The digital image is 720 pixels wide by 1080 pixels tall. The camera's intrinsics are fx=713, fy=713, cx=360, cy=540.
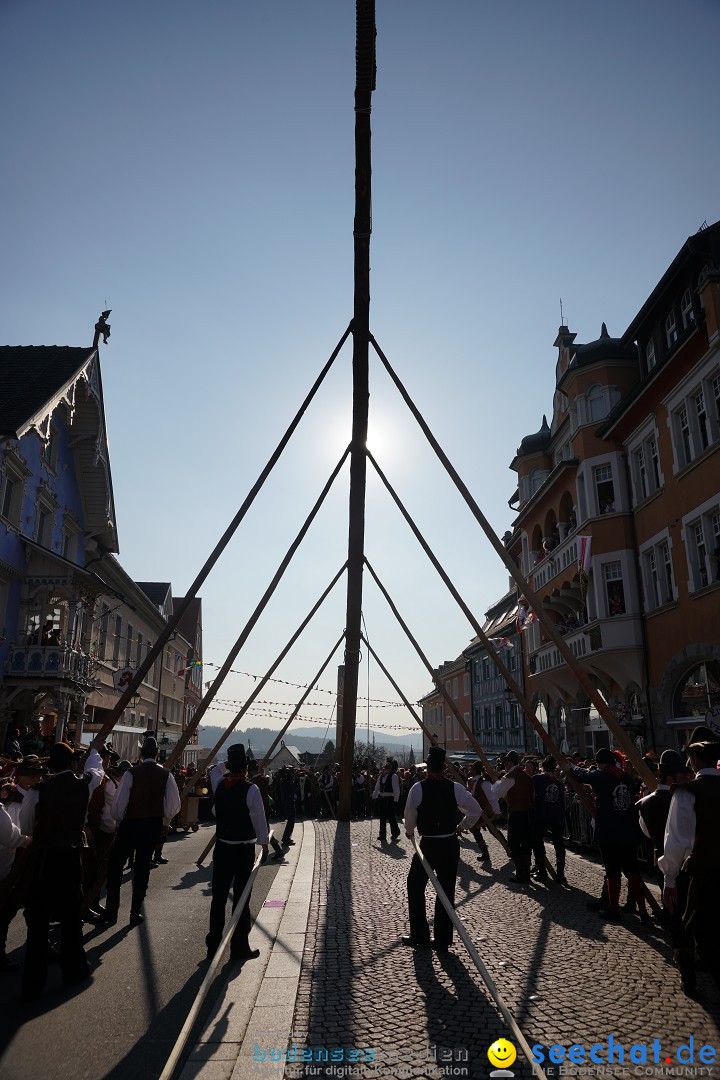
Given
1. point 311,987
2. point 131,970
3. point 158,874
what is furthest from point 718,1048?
point 158,874

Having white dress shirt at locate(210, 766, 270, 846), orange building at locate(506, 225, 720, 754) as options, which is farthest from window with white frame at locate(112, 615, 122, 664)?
white dress shirt at locate(210, 766, 270, 846)

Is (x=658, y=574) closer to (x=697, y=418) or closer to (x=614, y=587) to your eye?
(x=614, y=587)

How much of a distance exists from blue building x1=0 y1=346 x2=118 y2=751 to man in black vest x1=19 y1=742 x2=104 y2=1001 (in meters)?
10.6

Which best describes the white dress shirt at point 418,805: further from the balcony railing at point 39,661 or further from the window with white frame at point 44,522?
the window with white frame at point 44,522

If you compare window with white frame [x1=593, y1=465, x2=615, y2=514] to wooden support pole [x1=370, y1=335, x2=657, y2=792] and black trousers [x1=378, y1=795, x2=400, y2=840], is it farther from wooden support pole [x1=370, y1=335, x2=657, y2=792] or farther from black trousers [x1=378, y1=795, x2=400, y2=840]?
wooden support pole [x1=370, y1=335, x2=657, y2=792]

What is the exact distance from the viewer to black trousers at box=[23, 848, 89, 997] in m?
5.64

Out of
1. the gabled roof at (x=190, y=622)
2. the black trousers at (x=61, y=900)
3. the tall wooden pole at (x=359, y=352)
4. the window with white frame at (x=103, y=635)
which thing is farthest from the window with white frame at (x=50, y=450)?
the gabled roof at (x=190, y=622)

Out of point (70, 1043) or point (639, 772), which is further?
point (639, 772)

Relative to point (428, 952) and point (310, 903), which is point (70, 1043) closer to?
point (428, 952)

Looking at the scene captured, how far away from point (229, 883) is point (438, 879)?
201 cm

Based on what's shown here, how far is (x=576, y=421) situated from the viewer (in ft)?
78.0

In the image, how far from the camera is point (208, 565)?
10070mm

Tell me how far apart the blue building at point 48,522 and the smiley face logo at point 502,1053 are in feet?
45.1

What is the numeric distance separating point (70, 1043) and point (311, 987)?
174 cm
